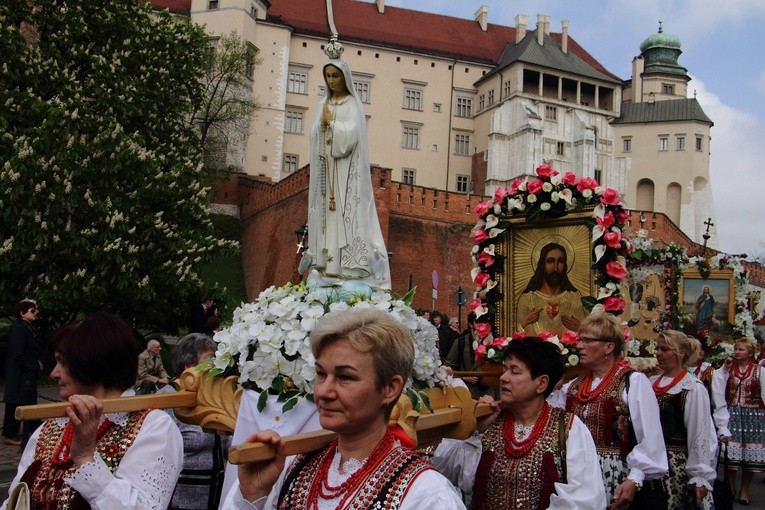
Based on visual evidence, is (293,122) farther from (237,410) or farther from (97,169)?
(237,410)

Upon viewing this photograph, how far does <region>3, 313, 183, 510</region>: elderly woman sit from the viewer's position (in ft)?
9.23

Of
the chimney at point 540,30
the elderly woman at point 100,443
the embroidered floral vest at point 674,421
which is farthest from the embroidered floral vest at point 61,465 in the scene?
the chimney at point 540,30

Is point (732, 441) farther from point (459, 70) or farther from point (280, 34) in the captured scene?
point (459, 70)

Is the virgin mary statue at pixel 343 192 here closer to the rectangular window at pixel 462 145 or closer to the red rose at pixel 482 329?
the red rose at pixel 482 329

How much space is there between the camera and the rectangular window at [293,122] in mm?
60094

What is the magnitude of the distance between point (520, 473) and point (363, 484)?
5.16ft

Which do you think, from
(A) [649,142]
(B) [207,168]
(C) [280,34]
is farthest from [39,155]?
(A) [649,142]

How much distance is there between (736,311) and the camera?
13.4 metres

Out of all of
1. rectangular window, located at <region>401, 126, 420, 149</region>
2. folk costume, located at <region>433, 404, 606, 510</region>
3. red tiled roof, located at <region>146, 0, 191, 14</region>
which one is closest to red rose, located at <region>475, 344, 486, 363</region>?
folk costume, located at <region>433, 404, 606, 510</region>

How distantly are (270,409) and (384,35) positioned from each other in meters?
63.1

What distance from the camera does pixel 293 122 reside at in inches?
2381

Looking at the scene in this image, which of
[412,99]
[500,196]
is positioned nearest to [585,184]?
[500,196]

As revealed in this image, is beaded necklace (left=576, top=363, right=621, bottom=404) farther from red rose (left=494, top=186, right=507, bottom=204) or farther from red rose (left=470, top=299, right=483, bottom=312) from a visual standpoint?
red rose (left=494, top=186, right=507, bottom=204)

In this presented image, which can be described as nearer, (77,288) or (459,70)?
(77,288)
